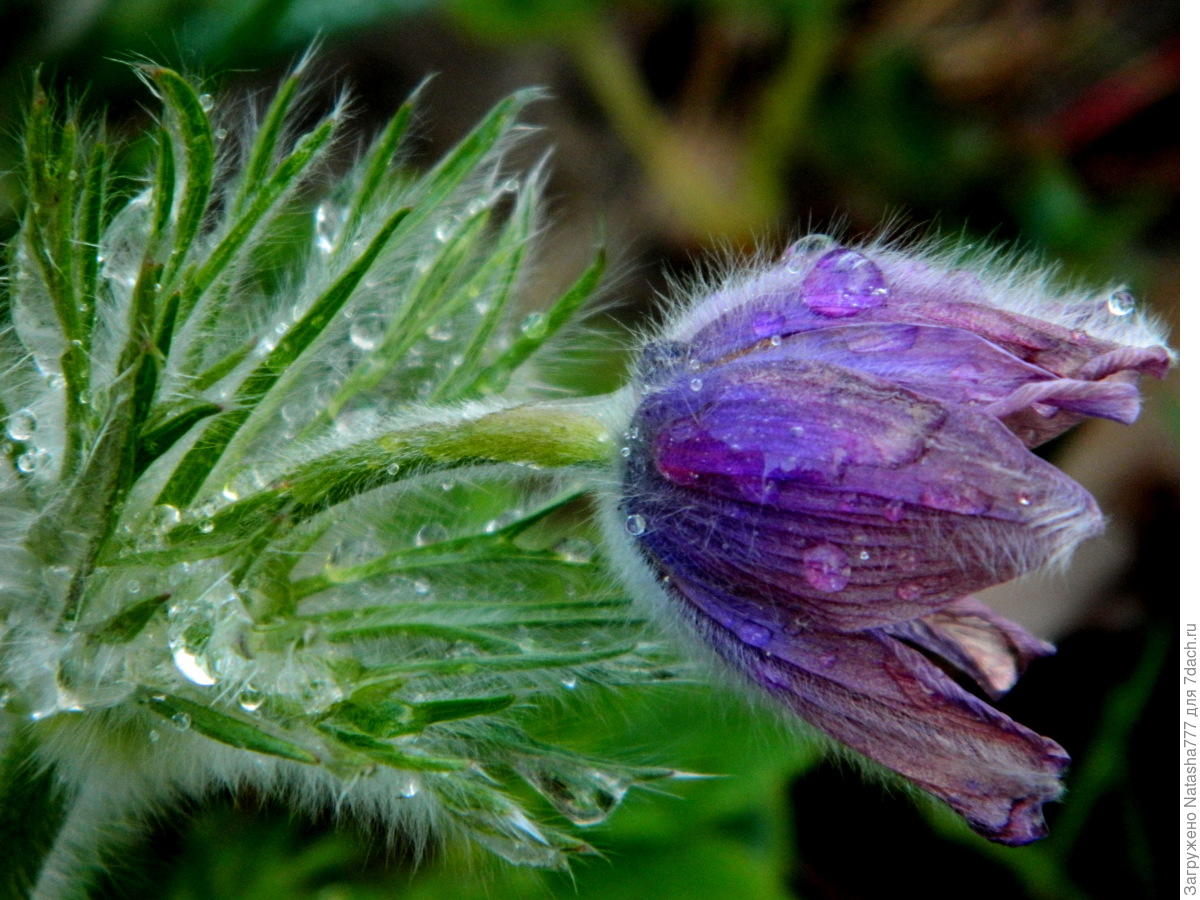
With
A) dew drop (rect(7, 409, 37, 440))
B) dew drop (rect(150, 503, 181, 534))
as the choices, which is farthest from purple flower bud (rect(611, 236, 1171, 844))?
dew drop (rect(7, 409, 37, 440))

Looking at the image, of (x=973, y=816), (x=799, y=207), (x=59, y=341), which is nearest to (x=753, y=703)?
(x=973, y=816)

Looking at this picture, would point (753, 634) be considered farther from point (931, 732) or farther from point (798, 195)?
point (798, 195)

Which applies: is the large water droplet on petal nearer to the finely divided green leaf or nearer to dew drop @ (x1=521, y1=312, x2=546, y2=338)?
dew drop @ (x1=521, y1=312, x2=546, y2=338)

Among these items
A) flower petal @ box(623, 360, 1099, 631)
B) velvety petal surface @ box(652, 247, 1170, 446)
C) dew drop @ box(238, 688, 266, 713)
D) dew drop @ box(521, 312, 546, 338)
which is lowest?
dew drop @ box(238, 688, 266, 713)

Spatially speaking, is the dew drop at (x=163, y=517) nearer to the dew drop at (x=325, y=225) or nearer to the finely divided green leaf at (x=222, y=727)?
the finely divided green leaf at (x=222, y=727)

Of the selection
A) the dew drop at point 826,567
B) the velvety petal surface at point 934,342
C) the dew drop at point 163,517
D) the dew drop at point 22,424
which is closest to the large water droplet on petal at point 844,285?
the velvety petal surface at point 934,342
